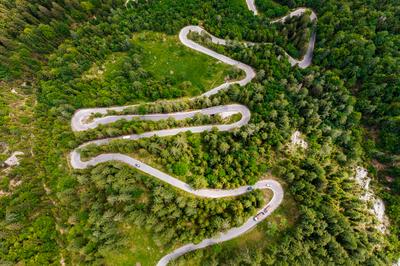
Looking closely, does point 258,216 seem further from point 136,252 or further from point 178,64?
point 178,64

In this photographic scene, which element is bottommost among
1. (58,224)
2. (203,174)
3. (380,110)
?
(58,224)

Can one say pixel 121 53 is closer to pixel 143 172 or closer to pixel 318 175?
pixel 143 172

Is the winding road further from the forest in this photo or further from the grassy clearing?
the grassy clearing

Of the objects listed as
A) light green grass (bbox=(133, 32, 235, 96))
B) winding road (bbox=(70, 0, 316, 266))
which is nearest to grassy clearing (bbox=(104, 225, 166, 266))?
winding road (bbox=(70, 0, 316, 266))

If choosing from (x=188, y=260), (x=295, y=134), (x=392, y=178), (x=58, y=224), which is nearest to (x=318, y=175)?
(x=295, y=134)

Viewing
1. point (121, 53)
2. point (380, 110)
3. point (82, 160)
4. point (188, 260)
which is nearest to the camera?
point (188, 260)
